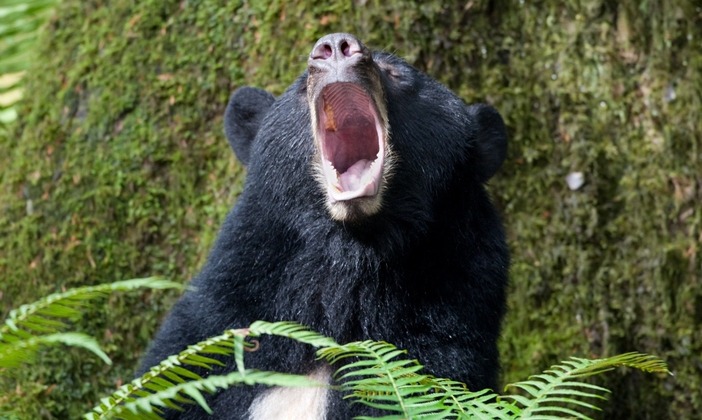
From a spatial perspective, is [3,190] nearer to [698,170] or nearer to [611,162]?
[611,162]

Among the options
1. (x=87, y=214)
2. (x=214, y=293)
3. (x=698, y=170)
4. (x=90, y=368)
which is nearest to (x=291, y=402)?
(x=214, y=293)

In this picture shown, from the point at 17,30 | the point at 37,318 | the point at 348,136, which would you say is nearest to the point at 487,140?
the point at 348,136

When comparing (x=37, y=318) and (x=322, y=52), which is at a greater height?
(x=322, y=52)

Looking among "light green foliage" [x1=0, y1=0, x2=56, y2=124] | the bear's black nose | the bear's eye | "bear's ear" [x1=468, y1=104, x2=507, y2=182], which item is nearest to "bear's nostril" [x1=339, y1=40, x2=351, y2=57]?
the bear's black nose

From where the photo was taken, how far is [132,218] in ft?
20.5

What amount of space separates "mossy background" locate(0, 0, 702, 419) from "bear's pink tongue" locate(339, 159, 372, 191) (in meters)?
1.71

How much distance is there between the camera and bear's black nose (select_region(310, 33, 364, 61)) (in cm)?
418

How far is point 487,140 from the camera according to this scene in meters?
4.95

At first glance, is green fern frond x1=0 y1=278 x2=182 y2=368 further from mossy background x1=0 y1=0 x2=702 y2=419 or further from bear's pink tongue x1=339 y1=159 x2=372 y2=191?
mossy background x1=0 y1=0 x2=702 y2=419

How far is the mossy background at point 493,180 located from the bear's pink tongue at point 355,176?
171 cm

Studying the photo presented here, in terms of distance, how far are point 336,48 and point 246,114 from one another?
3.72 ft

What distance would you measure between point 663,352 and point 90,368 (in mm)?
3443

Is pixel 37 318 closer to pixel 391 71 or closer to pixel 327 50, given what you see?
pixel 327 50

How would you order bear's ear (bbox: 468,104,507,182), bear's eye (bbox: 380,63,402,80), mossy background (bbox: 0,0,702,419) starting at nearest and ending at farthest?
bear's eye (bbox: 380,63,402,80)
bear's ear (bbox: 468,104,507,182)
mossy background (bbox: 0,0,702,419)
